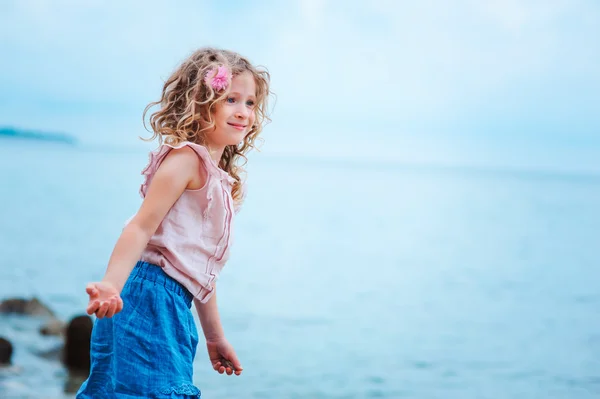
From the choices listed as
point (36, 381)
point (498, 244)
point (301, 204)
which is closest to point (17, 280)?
point (36, 381)

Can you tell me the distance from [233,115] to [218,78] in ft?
0.35

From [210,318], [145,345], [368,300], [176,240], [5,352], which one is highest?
[368,300]

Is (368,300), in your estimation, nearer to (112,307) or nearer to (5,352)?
(5,352)

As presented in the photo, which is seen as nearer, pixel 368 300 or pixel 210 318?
pixel 210 318

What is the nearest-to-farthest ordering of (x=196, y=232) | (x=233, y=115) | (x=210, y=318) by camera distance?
(x=196, y=232) → (x=233, y=115) → (x=210, y=318)

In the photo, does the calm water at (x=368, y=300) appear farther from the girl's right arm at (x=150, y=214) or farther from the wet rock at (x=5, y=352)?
the girl's right arm at (x=150, y=214)

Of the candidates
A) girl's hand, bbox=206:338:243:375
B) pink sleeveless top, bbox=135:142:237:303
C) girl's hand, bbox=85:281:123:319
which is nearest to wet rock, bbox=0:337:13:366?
girl's hand, bbox=206:338:243:375

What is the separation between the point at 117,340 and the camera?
6.37 feet

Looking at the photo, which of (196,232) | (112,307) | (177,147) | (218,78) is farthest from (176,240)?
(218,78)

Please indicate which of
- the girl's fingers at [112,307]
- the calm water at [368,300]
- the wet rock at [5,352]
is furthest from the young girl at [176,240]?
the wet rock at [5,352]

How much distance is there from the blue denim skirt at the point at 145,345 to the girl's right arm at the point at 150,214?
5.2 inches

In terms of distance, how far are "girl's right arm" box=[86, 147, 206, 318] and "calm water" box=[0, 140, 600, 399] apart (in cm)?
508

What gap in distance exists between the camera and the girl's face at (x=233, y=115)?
214 cm

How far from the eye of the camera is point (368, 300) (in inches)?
530
